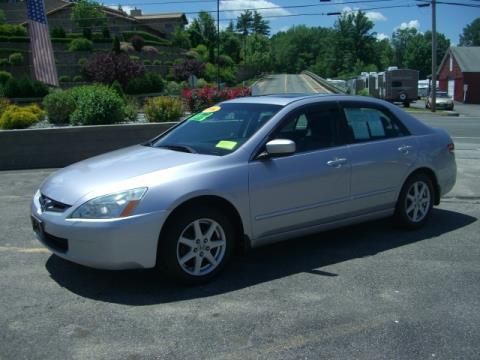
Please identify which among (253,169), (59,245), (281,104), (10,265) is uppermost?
(281,104)

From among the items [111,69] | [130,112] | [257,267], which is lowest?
[257,267]

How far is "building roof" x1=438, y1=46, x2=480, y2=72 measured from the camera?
196ft

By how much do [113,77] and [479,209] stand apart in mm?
33476

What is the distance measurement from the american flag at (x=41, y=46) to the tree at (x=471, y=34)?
545 feet

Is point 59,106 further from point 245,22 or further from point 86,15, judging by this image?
point 245,22

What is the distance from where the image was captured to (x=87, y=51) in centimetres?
5812

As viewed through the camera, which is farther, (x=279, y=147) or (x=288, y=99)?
(x=288, y=99)

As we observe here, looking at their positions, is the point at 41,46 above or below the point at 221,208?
above

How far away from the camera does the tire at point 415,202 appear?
604 cm

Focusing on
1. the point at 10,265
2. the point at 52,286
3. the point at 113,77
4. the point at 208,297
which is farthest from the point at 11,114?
the point at 113,77

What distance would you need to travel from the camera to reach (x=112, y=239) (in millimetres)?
4113

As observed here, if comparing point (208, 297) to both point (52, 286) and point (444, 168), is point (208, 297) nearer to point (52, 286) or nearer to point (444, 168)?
point (52, 286)

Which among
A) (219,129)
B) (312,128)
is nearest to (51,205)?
(219,129)

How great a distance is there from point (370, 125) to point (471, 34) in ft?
620
